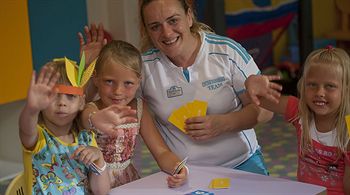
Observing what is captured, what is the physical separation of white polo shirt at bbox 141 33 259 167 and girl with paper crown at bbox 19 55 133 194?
0.46 m

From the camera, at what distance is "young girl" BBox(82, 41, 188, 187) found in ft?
6.97

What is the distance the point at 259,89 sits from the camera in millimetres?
2080

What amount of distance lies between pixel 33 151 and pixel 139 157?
2.44 metres

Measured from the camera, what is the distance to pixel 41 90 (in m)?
1.67

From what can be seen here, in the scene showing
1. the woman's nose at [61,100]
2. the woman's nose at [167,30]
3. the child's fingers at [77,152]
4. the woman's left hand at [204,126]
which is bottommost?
the woman's left hand at [204,126]

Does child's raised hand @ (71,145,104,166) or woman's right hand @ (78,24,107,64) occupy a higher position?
woman's right hand @ (78,24,107,64)

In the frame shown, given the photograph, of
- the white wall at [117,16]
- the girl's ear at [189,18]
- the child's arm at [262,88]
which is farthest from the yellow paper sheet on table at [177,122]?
the white wall at [117,16]

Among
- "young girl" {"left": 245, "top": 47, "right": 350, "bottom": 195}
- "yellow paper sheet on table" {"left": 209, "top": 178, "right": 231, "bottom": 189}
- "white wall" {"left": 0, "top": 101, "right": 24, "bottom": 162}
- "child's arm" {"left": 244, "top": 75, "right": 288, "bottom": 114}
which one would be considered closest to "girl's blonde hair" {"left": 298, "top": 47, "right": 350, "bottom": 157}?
"young girl" {"left": 245, "top": 47, "right": 350, "bottom": 195}

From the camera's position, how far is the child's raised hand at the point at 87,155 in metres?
1.82

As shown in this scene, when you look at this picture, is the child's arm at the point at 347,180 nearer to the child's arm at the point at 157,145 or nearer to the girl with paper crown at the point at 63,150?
the child's arm at the point at 157,145

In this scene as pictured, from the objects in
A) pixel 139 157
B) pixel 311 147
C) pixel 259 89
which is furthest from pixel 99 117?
pixel 139 157

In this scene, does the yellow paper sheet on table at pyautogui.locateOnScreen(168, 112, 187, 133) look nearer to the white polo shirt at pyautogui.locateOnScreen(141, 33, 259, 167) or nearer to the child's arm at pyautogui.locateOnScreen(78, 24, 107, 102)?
the white polo shirt at pyautogui.locateOnScreen(141, 33, 259, 167)

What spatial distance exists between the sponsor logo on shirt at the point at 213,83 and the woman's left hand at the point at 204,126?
0.13 meters

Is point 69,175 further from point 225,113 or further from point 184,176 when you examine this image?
point 225,113
